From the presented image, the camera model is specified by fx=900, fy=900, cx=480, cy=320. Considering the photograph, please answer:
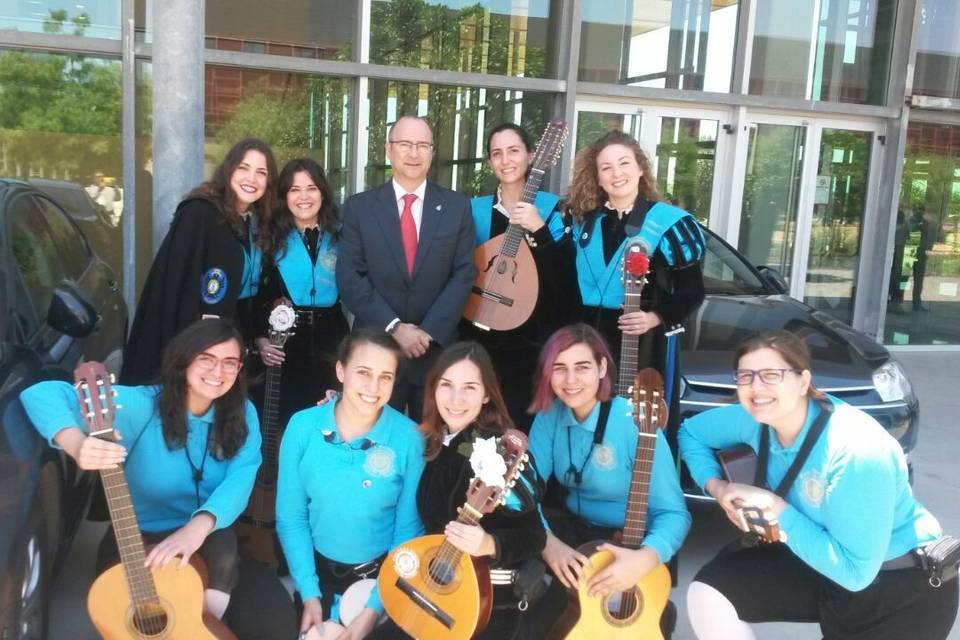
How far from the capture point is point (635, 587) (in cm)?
280

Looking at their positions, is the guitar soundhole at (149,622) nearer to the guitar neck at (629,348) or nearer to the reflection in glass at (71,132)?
the guitar neck at (629,348)

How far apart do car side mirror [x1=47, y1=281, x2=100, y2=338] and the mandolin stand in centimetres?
190

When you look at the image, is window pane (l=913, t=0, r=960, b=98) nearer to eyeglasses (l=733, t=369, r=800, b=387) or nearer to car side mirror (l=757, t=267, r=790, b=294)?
car side mirror (l=757, t=267, r=790, b=294)

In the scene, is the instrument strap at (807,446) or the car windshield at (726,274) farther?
the car windshield at (726,274)

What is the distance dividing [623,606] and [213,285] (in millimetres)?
1970

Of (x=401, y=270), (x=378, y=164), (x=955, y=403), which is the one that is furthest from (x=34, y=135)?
(x=955, y=403)

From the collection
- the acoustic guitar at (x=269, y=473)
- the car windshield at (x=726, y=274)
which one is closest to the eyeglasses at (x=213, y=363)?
the acoustic guitar at (x=269, y=473)

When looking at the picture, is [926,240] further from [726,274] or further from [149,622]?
[149,622]

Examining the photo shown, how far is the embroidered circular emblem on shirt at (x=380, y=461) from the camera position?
2893 mm

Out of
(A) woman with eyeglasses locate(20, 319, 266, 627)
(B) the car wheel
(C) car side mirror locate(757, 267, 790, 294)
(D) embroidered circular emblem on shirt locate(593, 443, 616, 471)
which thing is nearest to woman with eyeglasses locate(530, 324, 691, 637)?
(D) embroidered circular emblem on shirt locate(593, 443, 616, 471)

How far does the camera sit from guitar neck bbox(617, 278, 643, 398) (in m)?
3.34

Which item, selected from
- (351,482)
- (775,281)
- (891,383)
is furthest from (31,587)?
(775,281)

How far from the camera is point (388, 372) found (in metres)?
2.89

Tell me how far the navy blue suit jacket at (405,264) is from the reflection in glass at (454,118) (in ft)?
11.7
